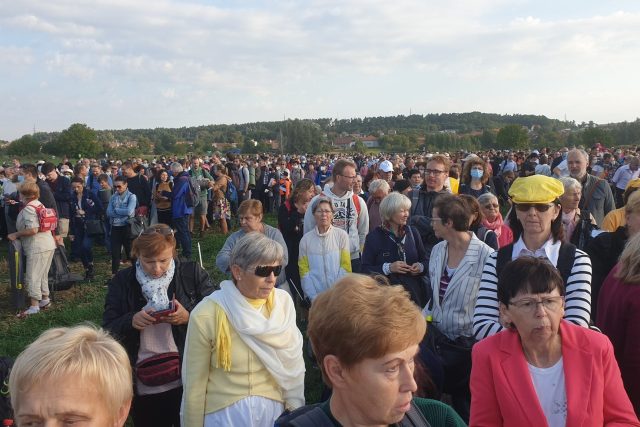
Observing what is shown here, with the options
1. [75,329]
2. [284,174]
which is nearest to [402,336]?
[75,329]

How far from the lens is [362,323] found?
1470 mm

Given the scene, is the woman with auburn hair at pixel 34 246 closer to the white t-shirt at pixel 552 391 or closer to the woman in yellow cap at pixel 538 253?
the woman in yellow cap at pixel 538 253

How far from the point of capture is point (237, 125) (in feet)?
502

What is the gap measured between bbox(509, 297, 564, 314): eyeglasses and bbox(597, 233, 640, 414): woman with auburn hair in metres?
0.69

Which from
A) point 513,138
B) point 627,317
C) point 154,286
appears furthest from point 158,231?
point 513,138

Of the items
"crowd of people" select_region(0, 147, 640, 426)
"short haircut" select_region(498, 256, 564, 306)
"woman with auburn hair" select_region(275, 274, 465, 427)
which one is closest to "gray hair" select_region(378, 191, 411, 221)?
"crowd of people" select_region(0, 147, 640, 426)

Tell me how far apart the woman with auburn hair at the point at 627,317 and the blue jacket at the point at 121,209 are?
297 inches

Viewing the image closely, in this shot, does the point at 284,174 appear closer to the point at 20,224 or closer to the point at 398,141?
the point at 20,224

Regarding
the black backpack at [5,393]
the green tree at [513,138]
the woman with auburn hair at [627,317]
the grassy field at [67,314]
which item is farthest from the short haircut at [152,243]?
the green tree at [513,138]

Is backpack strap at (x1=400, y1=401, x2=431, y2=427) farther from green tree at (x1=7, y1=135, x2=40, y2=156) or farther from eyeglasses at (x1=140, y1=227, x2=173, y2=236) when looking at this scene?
green tree at (x1=7, y1=135, x2=40, y2=156)

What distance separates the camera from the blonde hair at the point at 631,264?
2596 mm

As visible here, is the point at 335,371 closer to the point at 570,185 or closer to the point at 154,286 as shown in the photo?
the point at 154,286

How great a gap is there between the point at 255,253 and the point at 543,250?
1697 millimetres

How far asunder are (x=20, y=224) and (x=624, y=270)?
6.87 m
